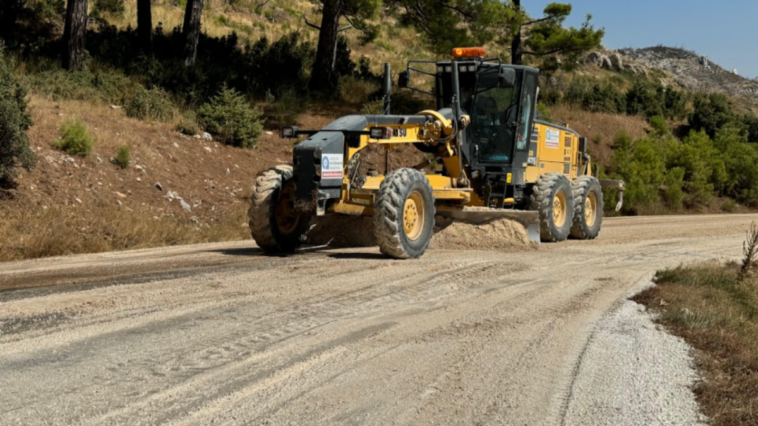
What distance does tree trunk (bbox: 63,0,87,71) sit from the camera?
781 inches

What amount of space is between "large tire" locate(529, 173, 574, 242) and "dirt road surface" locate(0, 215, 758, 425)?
10.4 ft

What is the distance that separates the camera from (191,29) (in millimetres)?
23000

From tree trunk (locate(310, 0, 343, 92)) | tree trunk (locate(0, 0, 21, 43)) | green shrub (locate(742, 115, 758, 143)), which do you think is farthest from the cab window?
green shrub (locate(742, 115, 758, 143))

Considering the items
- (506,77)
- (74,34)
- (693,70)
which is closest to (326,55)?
(74,34)

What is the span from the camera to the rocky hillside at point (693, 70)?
220ft

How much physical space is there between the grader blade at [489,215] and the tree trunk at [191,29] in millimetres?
13604

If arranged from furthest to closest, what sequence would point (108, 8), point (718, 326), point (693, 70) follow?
point (693, 70) < point (108, 8) < point (718, 326)

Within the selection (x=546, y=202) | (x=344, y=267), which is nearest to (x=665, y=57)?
(x=546, y=202)

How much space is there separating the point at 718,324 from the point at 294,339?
3.96 meters

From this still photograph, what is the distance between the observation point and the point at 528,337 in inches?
247

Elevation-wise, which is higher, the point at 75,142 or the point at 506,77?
the point at 506,77

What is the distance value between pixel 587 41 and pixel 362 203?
1887 centimetres

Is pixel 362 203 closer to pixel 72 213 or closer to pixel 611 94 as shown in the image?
pixel 72 213

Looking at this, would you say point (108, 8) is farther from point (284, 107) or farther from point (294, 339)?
point (294, 339)
